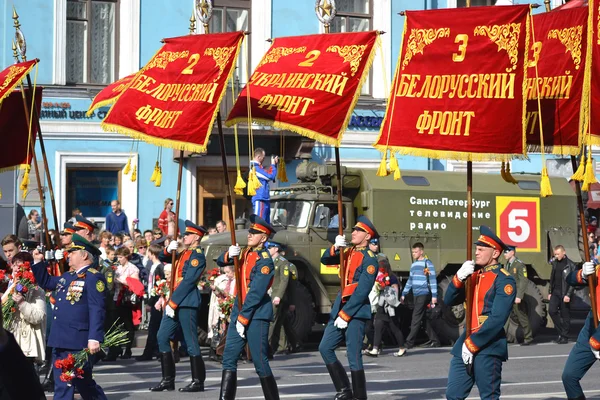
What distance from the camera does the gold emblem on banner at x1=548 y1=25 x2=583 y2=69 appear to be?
11.6 metres

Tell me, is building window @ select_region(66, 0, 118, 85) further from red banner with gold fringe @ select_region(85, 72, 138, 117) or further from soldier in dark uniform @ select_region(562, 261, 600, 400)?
soldier in dark uniform @ select_region(562, 261, 600, 400)

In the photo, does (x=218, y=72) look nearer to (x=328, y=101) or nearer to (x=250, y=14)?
(x=328, y=101)

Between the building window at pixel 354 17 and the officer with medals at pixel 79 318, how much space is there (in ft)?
61.3

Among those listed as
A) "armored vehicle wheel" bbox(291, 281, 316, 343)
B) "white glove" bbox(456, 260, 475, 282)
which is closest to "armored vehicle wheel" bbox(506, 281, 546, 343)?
"armored vehicle wheel" bbox(291, 281, 316, 343)

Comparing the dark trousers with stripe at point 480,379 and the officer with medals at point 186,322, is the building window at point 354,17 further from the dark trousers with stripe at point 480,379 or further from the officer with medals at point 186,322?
the dark trousers with stripe at point 480,379

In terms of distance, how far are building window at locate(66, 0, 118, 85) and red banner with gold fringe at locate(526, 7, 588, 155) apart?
52.5ft

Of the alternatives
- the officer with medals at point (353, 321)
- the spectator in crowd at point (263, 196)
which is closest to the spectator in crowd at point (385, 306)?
the spectator in crowd at point (263, 196)

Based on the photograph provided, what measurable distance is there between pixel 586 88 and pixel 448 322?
9979 mm

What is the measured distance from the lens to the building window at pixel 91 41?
26.5 m

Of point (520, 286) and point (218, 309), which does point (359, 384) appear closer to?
point (218, 309)

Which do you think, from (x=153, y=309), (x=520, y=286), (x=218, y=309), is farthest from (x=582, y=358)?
(x=520, y=286)

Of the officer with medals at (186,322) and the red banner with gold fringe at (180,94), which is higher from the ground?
the red banner with gold fringe at (180,94)

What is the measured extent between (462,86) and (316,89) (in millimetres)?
2180

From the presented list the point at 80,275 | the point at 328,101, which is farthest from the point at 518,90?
the point at 80,275
